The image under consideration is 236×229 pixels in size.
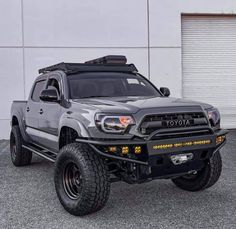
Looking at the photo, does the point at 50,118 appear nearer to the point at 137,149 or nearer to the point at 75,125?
the point at 75,125

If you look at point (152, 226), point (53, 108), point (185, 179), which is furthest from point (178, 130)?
point (53, 108)

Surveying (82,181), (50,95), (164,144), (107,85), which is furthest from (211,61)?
(82,181)

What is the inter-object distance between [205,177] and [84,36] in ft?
23.7

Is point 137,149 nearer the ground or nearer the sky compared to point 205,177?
nearer the sky

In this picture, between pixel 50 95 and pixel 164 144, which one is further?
Answer: pixel 50 95

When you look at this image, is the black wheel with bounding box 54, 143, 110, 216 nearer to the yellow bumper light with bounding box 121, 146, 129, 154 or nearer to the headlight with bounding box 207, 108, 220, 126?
the yellow bumper light with bounding box 121, 146, 129, 154

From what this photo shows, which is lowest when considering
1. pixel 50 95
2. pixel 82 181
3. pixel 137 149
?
pixel 82 181

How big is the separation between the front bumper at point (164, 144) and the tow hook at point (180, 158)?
6cm

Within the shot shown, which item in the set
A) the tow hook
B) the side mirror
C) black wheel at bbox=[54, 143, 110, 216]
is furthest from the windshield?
the tow hook

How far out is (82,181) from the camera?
360 cm

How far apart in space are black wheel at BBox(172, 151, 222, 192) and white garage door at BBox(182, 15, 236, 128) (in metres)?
6.90

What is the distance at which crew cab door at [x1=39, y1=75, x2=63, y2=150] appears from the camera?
4.68 metres

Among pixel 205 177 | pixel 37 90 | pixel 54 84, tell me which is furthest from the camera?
pixel 37 90

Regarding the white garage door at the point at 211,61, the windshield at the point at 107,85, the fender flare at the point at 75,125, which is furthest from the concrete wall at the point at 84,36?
the fender flare at the point at 75,125
